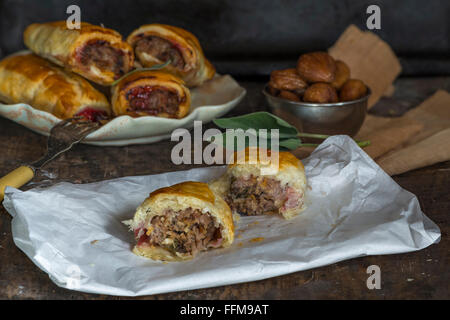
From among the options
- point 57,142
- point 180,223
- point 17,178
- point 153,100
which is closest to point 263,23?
point 153,100

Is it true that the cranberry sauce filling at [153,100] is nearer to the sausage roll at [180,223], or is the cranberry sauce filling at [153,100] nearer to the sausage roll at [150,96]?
the sausage roll at [150,96]

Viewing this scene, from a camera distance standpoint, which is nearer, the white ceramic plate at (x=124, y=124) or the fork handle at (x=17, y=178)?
the fork handle at (x=17, y=178)

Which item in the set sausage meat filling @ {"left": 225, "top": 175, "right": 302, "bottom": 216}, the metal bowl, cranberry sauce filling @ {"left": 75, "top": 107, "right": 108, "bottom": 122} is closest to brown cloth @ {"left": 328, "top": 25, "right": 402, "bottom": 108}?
the metal bowl

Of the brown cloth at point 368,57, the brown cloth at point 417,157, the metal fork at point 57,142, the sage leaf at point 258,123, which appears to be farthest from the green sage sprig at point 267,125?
the brown cloth at point 368,57

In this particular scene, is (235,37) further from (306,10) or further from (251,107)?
(251,107)

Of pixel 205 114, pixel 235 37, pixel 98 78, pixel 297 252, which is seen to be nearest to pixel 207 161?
pixel 205 114

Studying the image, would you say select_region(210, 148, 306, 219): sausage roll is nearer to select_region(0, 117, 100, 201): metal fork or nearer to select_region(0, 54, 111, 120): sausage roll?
select_region(0, 117, 100, 201): metal fork
